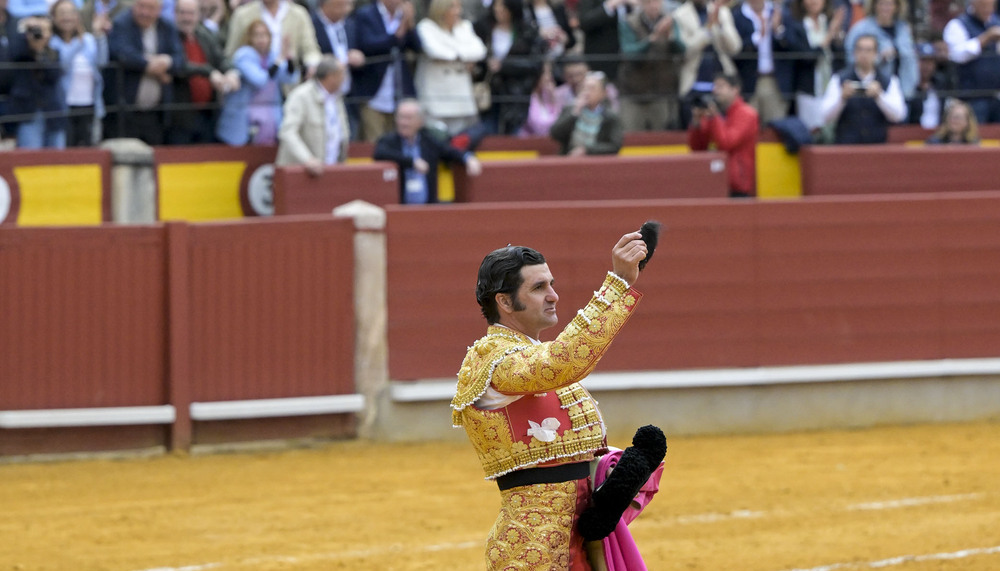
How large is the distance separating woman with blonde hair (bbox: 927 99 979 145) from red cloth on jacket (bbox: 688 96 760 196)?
148 centimetres

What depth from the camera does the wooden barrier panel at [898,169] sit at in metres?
10.5

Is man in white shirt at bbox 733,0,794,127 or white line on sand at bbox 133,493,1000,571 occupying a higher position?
man in white shirt at bbox 733,0,794,127

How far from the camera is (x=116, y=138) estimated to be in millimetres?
10086

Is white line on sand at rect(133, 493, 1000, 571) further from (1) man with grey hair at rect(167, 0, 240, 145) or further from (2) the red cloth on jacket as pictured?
(1) man with grey hair at rect(167, 0, 240, 145)

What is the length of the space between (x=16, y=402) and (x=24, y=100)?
2.11 meters

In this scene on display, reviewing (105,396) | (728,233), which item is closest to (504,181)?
(728,233)

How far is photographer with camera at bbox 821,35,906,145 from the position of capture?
34.9 feet

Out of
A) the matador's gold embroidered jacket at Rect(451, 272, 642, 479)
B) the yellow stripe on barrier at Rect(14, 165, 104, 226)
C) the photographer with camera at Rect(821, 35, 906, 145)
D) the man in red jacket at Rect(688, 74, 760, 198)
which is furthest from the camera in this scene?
the photographer with camera at Rect(821, 35, 906, 145)

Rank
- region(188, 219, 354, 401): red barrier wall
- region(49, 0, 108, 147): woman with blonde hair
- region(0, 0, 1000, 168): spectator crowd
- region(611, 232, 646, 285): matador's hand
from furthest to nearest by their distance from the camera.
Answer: region(0, 0, 1000, 168): spectator crowd < region(49, 0, 108, 147): woman with blonde hair < region(188, 219, 354, 401): red barrier wall < region(611, 232, 646, 285): matador's hand

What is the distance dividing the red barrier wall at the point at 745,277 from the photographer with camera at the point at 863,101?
1208 mm

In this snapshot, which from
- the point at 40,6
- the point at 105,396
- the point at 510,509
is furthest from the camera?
the point at 40,6

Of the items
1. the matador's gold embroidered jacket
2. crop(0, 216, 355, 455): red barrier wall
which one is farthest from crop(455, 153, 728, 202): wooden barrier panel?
the matador's gold embroidered jacket

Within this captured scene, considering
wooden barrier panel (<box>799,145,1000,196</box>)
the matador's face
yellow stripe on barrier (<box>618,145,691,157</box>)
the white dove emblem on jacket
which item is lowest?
the white dove emblem on jacket

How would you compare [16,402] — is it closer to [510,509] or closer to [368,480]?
[368,480]
